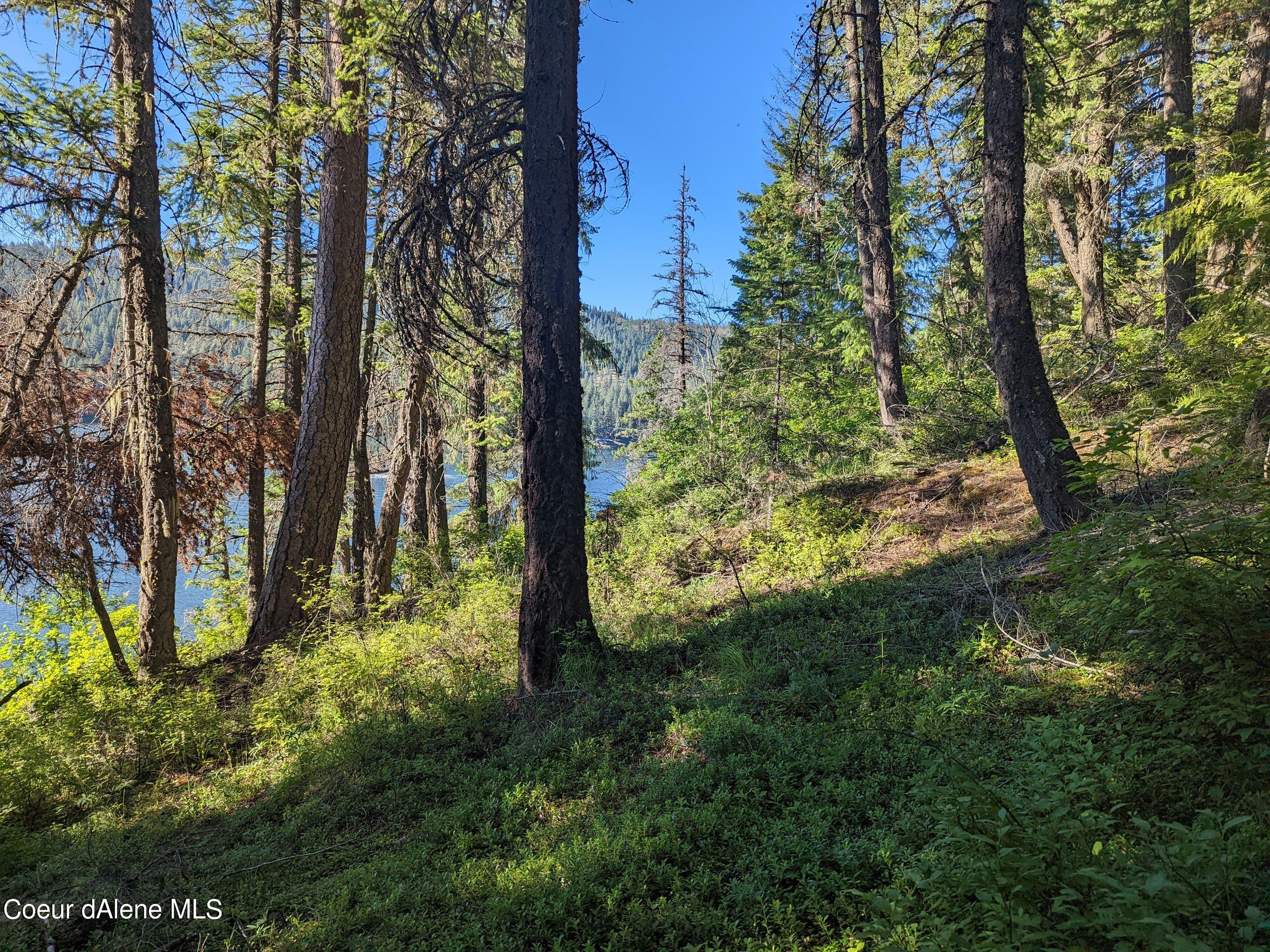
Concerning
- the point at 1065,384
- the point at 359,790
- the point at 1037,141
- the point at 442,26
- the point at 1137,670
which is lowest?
the point at 359,790

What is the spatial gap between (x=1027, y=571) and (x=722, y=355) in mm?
17586

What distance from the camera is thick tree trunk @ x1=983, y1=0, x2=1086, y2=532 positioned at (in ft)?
18.4

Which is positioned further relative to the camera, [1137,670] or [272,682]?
[272,682]

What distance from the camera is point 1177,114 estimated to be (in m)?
11.0

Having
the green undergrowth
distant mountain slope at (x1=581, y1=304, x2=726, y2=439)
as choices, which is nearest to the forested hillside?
the green undergrowth

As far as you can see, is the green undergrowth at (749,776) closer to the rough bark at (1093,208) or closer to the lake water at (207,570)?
the lake water at (207,570)

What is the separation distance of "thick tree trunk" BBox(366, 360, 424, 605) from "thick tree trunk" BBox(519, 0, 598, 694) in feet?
18.1

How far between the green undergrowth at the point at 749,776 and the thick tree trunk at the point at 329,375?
1185mm

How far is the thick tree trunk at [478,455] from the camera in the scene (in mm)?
13633

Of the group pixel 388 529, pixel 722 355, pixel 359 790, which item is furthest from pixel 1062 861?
pixel 722 355

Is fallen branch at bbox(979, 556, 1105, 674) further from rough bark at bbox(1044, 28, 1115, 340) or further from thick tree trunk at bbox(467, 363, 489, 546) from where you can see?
rough bark at bbox(1044, 28, 1115, 340)

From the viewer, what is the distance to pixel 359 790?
464cm

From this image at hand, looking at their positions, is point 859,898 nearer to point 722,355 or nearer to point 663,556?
point 663,556

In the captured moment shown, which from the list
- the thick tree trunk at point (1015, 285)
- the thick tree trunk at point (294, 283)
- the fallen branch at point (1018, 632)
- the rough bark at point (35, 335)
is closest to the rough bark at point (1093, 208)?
the thick tree trunk at point (1015, 285)
